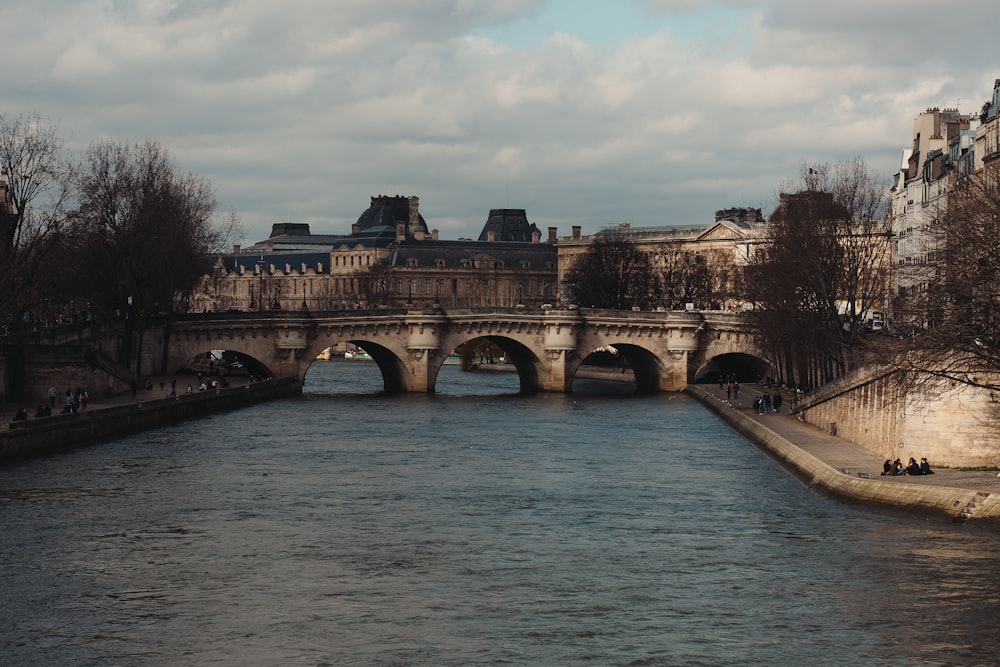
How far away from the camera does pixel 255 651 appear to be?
114 feet

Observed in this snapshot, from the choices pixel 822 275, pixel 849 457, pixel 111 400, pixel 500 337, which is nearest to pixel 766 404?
pixel 822 275

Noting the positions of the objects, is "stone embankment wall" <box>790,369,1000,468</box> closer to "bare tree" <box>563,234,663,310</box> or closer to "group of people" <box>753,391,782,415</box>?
"group of people" <box>753,391,782,415</box>

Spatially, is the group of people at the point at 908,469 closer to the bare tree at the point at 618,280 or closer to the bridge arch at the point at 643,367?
the bridge arch at the point at 643,367

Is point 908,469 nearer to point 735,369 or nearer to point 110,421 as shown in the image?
point 110,421

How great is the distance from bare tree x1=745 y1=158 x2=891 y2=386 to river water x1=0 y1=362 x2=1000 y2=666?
16.0 meters

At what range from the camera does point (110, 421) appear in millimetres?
71250

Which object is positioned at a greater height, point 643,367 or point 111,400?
point 643,367

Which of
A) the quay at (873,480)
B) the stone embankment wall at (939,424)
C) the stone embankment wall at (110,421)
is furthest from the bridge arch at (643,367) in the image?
the stone embankment wall at (939,424)

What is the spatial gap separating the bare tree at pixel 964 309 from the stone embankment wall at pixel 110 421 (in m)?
29.8

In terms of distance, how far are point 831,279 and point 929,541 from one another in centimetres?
3935

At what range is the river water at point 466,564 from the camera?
3547 cm

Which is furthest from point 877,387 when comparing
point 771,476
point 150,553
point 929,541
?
point 150,553

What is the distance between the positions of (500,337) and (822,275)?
32.7 meters

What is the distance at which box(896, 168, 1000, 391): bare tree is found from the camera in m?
50.4
